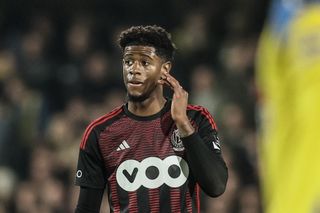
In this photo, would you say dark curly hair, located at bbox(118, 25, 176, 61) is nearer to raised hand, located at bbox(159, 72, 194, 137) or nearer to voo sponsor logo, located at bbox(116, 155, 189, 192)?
raised hand, located at bbox(159, 72, 194, 137)

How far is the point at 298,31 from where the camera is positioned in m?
3.14

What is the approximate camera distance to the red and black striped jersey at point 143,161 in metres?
3.97

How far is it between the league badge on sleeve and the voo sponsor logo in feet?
0.11

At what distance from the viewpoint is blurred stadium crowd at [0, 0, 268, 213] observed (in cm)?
924

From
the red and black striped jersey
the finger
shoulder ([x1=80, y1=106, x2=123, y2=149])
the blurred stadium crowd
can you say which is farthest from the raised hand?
the blurred stadium crowd

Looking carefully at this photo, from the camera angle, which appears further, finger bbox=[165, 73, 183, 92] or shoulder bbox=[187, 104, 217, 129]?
shoulder bbox=[187, 104, 217, 129]

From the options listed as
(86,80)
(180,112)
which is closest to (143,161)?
(180,112)

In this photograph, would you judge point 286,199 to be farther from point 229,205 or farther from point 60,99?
point 60,99

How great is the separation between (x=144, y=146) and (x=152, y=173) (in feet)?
0.40

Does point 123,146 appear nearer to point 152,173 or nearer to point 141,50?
point 152,173

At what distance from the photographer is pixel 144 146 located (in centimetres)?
405

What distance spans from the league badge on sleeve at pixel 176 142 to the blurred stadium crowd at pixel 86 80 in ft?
14.9

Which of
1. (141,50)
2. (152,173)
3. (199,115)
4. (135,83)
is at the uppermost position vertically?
(141,50)

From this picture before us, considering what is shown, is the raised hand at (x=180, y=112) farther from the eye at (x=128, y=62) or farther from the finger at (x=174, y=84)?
Result: the eye at (x=128, y=62)
